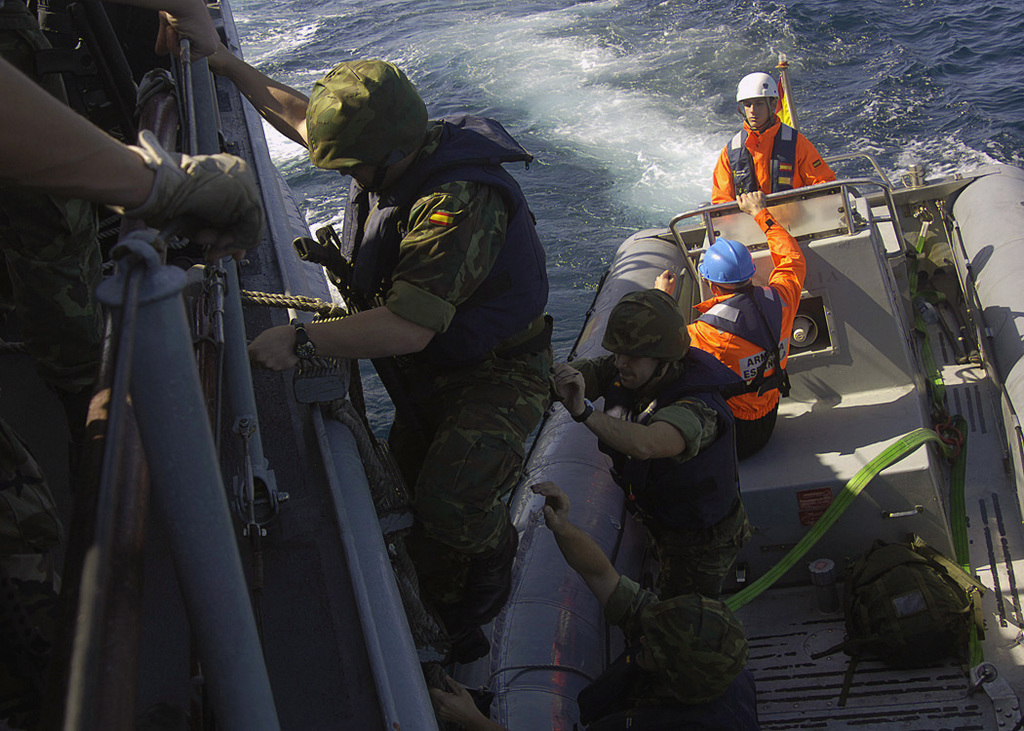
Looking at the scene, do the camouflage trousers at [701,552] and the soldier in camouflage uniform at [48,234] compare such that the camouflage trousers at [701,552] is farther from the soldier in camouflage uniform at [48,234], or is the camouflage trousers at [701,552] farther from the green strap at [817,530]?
the soldier in camouflage uniform at [48,234]

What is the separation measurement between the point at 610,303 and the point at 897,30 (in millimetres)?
10781

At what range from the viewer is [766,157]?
573 centimetres

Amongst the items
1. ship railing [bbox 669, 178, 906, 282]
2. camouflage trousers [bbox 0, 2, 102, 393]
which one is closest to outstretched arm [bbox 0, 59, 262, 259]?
camouflage trousers [bbox 0, 2, 102, 393]

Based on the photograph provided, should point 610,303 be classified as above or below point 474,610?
below

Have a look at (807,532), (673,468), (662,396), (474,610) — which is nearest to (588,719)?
(474,610)

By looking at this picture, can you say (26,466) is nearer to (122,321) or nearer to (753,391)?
(122,321)

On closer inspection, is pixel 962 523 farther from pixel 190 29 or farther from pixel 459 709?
pixel 190 29

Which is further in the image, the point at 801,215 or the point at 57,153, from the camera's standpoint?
the point at 801,215

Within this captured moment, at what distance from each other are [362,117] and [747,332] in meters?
A: 2.33

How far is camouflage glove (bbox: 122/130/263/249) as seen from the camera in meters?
1.15

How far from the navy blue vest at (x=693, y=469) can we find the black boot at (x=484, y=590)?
0.81 m

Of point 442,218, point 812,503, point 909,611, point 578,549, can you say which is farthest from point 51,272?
point 812,503

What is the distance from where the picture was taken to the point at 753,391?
3.93 m

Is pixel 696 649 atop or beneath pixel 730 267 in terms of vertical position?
beneath
